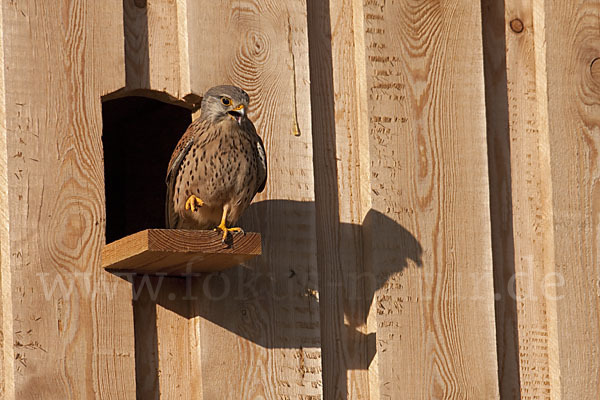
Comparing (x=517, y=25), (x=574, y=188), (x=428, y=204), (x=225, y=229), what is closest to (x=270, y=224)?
(x=225, y=229)

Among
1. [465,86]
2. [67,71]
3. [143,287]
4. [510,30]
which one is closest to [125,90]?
[67,71]

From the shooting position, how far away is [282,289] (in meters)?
4.39

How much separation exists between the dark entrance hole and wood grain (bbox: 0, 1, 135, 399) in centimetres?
216

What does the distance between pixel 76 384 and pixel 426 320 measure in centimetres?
146

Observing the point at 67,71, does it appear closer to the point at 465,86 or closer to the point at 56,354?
the point at 56,354

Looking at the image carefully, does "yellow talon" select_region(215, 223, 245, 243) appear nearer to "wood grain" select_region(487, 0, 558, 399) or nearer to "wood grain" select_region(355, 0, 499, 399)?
"wood grain" select_region(355, 0, 499, 399)

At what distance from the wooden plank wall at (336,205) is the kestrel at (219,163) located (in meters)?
0.16

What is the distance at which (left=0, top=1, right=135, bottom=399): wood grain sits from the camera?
157 inches

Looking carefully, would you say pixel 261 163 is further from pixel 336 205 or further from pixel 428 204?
pixel 428 204

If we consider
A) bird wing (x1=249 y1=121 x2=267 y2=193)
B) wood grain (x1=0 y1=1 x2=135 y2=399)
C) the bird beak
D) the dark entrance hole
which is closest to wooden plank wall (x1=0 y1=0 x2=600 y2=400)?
wood grain (x1=0 y1=1 x2=135 y2=399)

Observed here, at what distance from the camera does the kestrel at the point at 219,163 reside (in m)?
4.27

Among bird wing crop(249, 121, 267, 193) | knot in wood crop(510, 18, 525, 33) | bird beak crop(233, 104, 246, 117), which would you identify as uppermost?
knot in wood crop(510, 18, 525, 33)

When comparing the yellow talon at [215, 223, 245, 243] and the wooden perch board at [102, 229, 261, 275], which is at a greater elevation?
the yellow talon at [215, 223, 245, 243]

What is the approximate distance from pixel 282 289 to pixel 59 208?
0.96m
